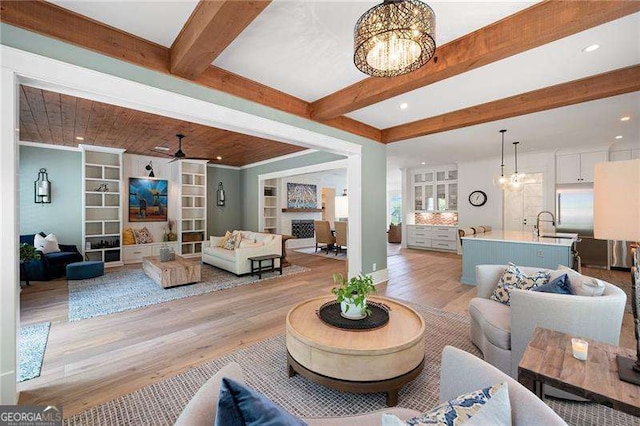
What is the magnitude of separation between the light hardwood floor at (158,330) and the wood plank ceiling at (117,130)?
276 centimetres

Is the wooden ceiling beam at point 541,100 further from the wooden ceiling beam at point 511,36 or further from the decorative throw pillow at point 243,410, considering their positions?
the decorative throw pillow at point 243,410

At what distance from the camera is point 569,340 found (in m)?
1.55

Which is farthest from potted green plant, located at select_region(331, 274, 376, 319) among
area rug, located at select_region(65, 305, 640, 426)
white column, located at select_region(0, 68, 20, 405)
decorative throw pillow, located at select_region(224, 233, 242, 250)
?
decorative throw pillow, located at select_region(224, 233, 242, 250)

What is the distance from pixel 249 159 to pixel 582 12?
7019mm

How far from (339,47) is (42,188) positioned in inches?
273

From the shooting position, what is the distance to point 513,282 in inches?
99.9

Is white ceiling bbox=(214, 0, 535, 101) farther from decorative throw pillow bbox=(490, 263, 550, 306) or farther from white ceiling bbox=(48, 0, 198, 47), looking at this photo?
Answer: decorative throw pillow bbox=(490, 263, 550, 306)

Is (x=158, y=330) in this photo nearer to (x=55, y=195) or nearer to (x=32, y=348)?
(x=32, y=348)

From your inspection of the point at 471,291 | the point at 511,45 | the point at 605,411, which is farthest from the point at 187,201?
the point at 605,411

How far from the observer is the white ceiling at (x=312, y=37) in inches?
78.4

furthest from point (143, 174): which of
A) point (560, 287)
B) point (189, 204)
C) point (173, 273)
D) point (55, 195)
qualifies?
point (560, 287)

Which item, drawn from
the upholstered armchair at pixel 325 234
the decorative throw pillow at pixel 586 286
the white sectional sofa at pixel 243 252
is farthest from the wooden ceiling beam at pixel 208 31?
the upholstered armchair at pixel 325 234

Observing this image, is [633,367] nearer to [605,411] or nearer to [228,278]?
[605,411]

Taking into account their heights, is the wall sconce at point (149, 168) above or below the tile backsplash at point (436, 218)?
above
